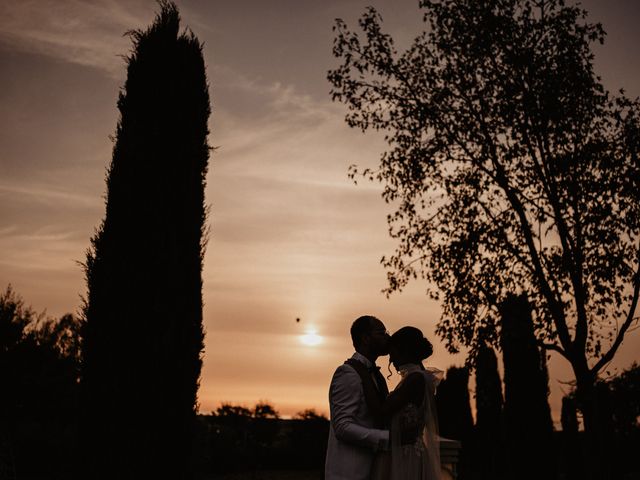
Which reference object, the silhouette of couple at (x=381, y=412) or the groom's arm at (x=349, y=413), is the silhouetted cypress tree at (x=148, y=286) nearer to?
the silhouette of couple at (x=381, y=412)

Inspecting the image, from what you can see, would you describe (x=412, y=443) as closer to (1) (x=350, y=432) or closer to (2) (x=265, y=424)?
(1) (x=350, y=432)

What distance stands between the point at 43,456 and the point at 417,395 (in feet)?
74.4

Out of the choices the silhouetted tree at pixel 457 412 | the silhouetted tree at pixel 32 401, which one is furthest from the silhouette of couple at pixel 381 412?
the silhouetted tree at pixel 457 412

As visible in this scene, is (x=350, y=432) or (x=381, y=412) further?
(x=381, y=412)

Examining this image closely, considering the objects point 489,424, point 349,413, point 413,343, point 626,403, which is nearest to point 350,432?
point 349,413

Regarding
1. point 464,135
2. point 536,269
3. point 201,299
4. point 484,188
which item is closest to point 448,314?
point 536,269

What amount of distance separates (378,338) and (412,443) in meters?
0.97

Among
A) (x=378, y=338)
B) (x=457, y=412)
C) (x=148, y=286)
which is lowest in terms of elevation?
(x=378, y=338)

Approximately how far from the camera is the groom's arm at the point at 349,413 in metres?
4.45

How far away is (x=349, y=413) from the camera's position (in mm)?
4543

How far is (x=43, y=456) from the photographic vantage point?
23203 millimetres

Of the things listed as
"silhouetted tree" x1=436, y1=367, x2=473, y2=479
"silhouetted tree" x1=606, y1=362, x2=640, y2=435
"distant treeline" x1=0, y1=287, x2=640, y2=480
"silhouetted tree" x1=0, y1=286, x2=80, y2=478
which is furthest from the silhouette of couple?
"silhouetted tree" x1=606, y1=362, x2=640, y2=435

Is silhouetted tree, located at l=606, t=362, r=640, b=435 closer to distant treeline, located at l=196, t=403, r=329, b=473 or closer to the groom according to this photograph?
distant treeline, located at l=196, t=403, r=329, b=473

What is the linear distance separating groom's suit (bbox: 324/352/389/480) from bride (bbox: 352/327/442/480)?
0.10 m
